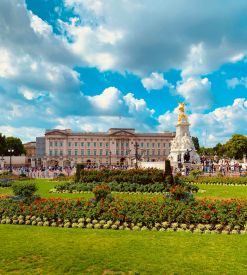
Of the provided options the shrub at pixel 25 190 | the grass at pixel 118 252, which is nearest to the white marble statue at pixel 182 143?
the shrub at pixel 25 190

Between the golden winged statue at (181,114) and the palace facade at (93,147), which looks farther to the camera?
the palace facade at (93,147)

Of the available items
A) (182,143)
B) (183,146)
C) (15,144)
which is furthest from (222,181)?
(15,144)

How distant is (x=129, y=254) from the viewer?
7.29m

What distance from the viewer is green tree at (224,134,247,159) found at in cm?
7844

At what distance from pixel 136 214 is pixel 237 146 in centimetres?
7254

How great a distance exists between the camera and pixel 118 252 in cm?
743

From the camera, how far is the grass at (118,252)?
644 centimetres

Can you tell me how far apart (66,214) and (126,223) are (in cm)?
195

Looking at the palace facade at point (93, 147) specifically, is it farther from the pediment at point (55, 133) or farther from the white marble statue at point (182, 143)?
the white marble statue at point (182, 143)

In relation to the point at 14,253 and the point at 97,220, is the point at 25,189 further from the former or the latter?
the point at 14,253

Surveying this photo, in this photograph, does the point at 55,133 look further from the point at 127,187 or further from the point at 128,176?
the point at 127,187

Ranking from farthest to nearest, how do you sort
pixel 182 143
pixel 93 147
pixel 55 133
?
pixel 93 147 < pixel 55 133 < pixel 182 143

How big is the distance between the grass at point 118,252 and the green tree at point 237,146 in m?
73.2

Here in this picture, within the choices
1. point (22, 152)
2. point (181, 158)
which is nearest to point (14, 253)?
point (181, 158)
